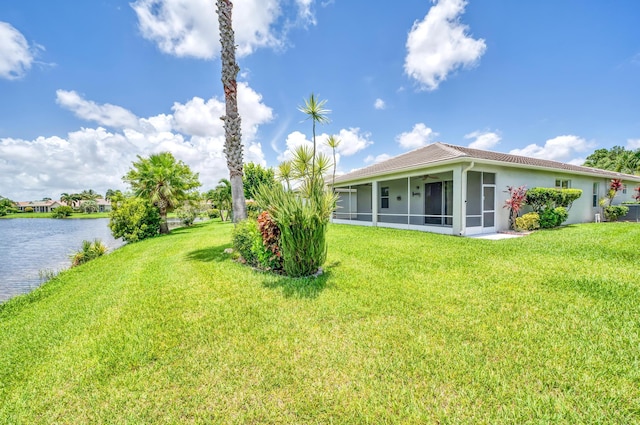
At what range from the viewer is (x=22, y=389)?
2652 millimetres

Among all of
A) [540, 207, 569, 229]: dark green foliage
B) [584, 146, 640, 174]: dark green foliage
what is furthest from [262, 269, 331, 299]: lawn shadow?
[584, 146, 640, 174]: dark green foliage

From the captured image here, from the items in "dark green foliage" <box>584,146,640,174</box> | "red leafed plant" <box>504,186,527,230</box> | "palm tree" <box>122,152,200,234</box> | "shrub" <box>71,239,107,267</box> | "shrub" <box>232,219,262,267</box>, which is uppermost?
"dark green foliage" <box>584,146,640,174</box>

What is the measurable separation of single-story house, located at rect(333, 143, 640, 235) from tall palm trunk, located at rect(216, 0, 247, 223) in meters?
3.60

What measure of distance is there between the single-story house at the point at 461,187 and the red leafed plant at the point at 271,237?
351 cm

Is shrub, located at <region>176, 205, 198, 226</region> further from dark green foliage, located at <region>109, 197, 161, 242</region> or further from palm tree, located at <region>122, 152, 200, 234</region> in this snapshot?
dark green foliage, located at <region>109, 197, 161, 242</region>

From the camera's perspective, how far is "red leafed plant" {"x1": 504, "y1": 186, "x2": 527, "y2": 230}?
1110cm

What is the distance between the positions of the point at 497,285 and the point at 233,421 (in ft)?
16.4

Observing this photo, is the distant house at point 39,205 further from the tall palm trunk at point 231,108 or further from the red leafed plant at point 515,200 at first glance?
the red leafed plant at point 515,200

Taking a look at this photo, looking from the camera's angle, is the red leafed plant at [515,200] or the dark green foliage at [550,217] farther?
the dark green foliage at [550,217]

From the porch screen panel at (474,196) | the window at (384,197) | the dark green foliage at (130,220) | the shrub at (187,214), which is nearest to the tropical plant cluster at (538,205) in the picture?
the porch screen panel at (474,196)

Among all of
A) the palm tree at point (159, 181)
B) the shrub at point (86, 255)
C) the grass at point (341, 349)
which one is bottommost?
the shrub at point (86, 255)

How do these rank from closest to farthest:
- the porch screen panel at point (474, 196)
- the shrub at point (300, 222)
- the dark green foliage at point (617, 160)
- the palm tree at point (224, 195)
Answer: the shrub at point (300, 222) < the porch screen panel at point (474, 196) < the palm tree at point (224, 195) < the dark green foliage at point (617, 160)

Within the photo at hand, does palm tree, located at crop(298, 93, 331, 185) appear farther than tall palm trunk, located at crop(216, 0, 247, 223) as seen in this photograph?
No

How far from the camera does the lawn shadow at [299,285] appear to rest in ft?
15.7
